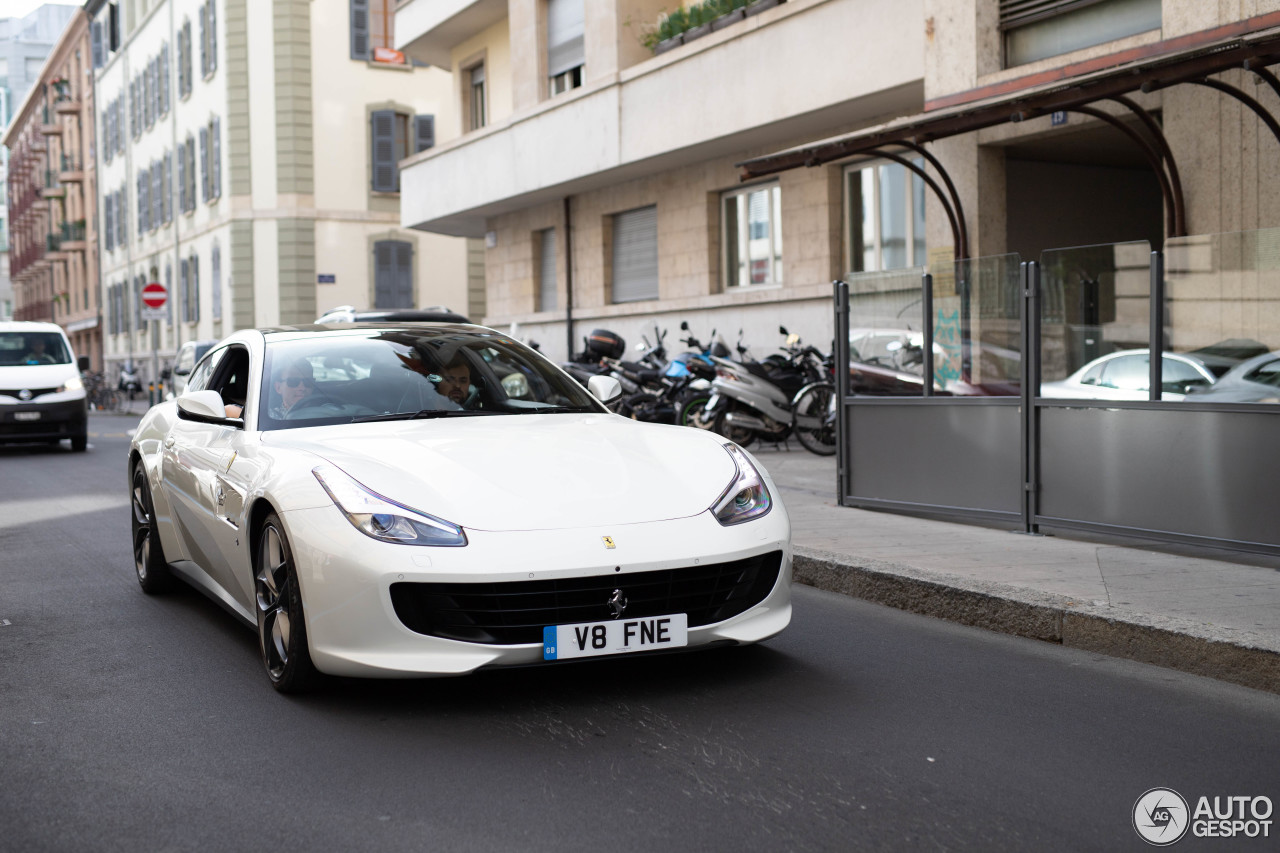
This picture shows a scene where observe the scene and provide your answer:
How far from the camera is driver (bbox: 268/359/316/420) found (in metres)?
5.34

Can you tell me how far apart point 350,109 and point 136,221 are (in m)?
17.4

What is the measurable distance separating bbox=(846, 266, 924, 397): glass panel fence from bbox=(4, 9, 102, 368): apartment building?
50.4 metres

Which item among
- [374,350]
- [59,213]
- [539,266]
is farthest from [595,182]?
[59,213]

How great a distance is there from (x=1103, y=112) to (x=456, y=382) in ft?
23.2

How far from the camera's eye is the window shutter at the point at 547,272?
74.9ft

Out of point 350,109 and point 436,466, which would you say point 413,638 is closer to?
point 436,466

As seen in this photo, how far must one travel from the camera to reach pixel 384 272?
122 feet

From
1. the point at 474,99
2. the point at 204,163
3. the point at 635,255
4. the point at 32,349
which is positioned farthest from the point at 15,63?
the point at 635,255

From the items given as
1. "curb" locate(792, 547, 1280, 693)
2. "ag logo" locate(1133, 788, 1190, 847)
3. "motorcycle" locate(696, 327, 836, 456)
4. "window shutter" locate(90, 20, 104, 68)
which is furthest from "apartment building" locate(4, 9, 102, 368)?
"ag logo" locate(1133, 788, 1190, 847)

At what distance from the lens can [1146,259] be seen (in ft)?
23.2

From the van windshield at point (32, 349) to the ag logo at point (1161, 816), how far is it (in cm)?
1817

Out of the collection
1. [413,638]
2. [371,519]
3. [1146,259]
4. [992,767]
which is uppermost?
[1146,259]

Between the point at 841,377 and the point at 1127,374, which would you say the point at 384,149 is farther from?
the point at 1127,374

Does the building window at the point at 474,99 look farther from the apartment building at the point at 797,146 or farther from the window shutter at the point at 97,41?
the window shutter at the point at 97,41
